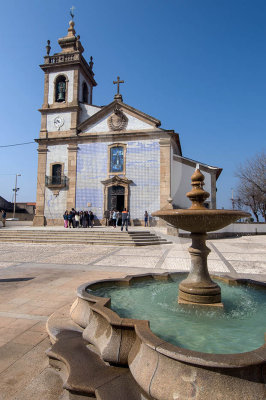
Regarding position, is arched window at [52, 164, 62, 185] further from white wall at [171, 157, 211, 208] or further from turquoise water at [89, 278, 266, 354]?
turquoise water at [89, 278, 266, 354]

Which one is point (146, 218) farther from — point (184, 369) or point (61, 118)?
point (184, 369)

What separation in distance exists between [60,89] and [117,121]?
7194mm

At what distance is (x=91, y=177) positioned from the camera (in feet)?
76.4

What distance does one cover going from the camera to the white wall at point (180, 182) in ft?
74.6

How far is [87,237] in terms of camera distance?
14.4 meters

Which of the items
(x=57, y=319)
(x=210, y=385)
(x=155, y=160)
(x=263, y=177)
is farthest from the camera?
(x=263, y=177)

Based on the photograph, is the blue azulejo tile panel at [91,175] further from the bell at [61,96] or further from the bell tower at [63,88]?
the bell at [61,96]

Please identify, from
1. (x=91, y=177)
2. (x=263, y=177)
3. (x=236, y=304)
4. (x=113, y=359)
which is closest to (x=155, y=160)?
(x=91, y=177)

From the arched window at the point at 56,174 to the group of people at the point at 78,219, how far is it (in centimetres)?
418

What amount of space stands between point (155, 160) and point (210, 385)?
69.4 ft

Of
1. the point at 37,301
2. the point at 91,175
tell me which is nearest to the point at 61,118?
the point at 91,175

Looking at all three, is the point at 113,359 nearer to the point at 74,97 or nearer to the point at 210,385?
the point at 210,385

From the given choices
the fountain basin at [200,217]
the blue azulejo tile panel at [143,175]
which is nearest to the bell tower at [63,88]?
A: the blue azulejo tile panel at [143,175]

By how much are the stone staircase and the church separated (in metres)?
7.12
